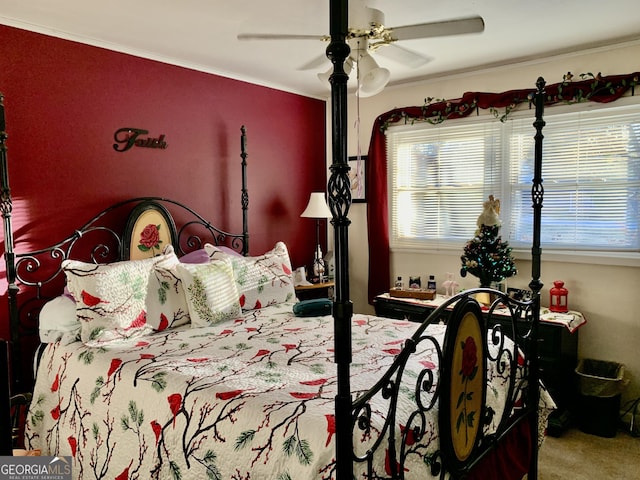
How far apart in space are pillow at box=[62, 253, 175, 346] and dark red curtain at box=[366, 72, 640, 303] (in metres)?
2.30

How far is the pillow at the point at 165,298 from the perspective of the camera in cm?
277

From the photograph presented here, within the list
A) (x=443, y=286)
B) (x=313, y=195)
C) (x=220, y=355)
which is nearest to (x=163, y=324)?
(x=220, y=355)

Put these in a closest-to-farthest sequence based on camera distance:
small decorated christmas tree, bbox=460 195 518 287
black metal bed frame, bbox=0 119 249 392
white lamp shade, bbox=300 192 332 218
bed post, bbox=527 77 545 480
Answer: bed post, bbox=527 77 545 480
black metal bed frame, bbox=0 119 249 392
small decorated christmas tree, bbox=460 195 518 287
white lamp shade, bbox=300 192 332 218

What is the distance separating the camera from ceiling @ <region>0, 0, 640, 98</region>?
2.54 metres

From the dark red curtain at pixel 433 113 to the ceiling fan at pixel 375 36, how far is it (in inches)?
49.0

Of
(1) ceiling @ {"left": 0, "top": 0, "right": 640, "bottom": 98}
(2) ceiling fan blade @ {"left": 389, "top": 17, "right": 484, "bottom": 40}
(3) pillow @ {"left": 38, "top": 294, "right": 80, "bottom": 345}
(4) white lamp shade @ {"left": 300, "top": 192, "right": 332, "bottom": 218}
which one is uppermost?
(1) ceiling @ {"left": 0, "top": 0, "right": 640, "bottom": 98}

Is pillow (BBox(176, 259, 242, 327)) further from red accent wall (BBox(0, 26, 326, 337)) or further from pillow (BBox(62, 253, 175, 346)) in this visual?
red accent wall (BBox(0, 26, 326, 337))

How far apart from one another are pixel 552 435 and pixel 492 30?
2.53 metres

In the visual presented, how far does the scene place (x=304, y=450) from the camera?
1.56m

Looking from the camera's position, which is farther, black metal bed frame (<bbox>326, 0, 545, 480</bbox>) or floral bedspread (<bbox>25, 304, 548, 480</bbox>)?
floral bedspread (<bbox>25, 304, 548, 480</bbox>)

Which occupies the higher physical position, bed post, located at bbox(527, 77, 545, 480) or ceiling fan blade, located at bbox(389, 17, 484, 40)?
ceiling fan blade, located at bbox(389, 17, 484, 40)

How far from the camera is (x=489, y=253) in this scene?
3512 millimetres

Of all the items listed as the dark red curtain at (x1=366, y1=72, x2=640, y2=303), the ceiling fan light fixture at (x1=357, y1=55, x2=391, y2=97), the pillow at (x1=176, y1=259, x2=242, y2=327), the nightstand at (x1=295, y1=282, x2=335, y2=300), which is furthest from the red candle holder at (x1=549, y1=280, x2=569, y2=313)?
the pillow at (x1=176, y1=259, x2=242, y2=327)

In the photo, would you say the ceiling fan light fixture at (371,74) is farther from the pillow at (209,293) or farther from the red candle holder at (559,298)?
the red candle holder at (559,298)
